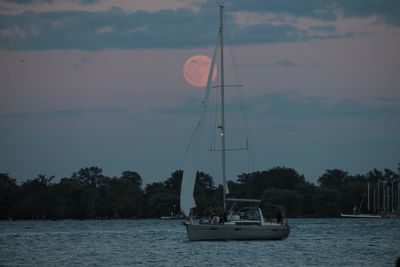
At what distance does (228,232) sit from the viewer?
8394cm

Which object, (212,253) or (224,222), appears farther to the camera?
(224,222)

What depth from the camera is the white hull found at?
8375 cm

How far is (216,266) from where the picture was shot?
218 feet

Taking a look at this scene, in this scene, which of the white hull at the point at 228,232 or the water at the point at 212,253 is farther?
the white hull at the point at 228,232

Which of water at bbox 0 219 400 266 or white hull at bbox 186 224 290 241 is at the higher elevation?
white hull at bbox 186 224 290 241

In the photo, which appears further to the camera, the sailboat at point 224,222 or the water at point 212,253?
the sailboat at point 224,222

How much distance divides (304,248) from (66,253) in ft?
59.3

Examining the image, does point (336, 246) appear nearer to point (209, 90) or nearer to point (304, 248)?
point (304, 248)

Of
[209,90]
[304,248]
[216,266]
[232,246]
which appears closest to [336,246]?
[304,248]

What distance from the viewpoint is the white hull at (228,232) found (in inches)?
3297

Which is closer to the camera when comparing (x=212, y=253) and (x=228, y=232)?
(x=212, y=253)

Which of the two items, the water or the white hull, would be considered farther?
the white hull

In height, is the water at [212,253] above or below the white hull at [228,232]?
below

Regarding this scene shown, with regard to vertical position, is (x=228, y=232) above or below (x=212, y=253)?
above
